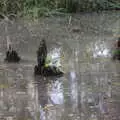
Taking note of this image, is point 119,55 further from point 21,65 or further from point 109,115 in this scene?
point 109,115

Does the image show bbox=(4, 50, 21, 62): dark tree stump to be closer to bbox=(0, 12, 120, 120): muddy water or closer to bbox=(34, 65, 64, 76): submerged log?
bbox=(0, 12, 120, 120): muddy water

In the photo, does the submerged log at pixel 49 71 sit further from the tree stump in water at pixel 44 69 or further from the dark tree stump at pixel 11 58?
the dark tree stump at pixel 11 58

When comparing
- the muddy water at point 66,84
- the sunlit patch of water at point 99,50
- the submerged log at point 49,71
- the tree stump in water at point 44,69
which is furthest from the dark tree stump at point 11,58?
the sunlit patch of water at point 99,50

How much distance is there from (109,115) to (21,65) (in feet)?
16.0

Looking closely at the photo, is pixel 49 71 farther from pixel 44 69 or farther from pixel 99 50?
pixel 99 50

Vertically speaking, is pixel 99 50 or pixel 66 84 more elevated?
pixel 99 50

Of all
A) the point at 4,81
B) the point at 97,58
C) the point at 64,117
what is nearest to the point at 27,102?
the point at 64,117

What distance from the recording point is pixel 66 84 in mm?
9984

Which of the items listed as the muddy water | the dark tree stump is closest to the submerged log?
the muddy water

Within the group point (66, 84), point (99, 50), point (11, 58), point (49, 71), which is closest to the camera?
point (66, 84)

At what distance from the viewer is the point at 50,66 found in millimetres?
10570

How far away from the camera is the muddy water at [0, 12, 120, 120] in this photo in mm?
7855

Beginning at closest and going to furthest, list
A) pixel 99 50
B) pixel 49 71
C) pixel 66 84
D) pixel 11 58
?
pixel 66 84 → pixel 49 71 → pixel 11 58 → pixel 99 50

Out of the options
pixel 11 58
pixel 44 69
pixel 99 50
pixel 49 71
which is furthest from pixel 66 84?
pixel 99 50
